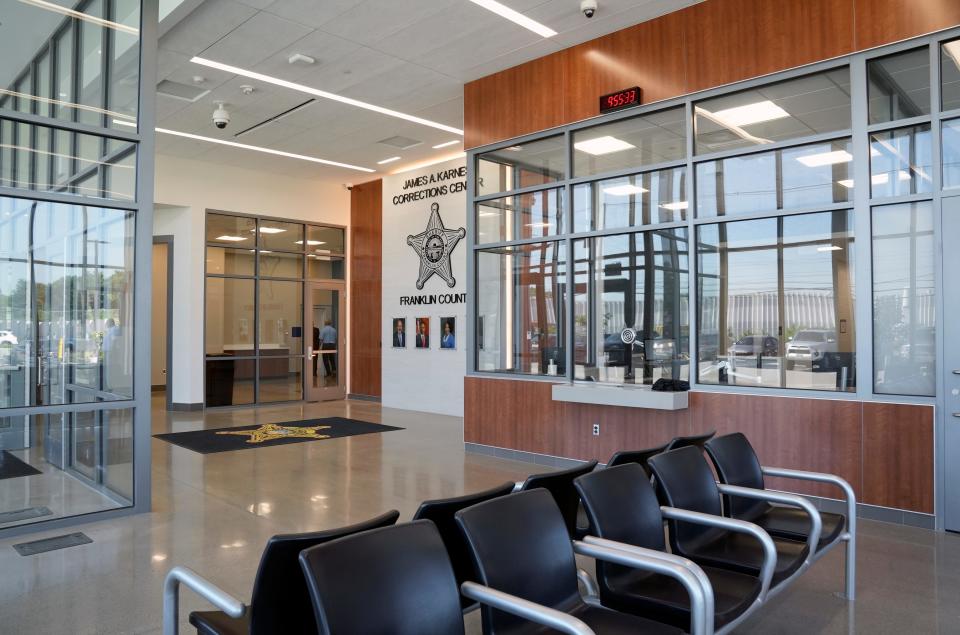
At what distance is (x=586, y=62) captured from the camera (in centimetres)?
650

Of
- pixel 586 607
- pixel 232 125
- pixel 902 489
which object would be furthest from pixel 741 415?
pixel 232 125

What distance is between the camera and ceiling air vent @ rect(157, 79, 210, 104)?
7613 mm

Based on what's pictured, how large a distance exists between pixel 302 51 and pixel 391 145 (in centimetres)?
330

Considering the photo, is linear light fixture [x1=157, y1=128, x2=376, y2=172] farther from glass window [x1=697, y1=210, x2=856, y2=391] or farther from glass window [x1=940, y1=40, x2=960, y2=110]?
glass window [x1=940, y1=40, x2=960, y2=110]

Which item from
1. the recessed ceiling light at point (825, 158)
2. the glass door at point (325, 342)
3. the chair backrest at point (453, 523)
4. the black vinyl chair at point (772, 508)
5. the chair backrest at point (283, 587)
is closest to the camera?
the chair backrest at point (283, 587)

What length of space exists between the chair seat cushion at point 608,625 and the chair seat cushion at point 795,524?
1265mm

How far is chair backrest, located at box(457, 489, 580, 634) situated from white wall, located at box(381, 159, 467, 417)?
7.95 meters

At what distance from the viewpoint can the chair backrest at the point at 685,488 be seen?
2.80 m

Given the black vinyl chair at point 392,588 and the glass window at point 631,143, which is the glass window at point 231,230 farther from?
the black vinyl chair at point 392,588

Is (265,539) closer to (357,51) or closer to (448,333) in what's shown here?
(357,51)

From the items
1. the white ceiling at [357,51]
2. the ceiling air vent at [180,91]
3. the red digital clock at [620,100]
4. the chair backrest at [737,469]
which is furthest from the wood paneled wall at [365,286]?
the chair backrest at [737,469]

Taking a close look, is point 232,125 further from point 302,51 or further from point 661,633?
point 661,633

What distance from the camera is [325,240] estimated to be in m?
12.7

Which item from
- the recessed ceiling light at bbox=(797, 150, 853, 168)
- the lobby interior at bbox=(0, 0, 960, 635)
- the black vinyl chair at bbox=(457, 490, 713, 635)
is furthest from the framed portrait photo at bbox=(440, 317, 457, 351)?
the black vinyl chair at bbox=(457, 490, 713, 635)
